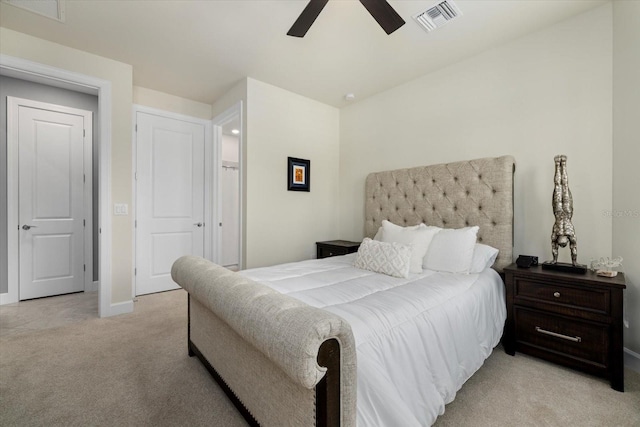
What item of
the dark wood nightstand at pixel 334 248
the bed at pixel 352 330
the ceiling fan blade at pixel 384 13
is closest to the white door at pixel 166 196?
the dark wood nightstand at pixel 334 248

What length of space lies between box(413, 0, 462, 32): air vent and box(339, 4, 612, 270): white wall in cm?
73

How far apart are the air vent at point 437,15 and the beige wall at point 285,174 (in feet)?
5.91

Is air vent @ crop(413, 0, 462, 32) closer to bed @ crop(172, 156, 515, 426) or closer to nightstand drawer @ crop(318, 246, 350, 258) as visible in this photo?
bed @ crop(172, 156, 515, 426)

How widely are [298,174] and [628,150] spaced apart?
2913 mm

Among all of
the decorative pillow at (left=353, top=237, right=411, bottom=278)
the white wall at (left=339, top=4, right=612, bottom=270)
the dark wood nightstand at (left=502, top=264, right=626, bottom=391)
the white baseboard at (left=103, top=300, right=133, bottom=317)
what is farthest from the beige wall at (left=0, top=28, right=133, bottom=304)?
the dark wood nightstand at (left=502, top=264, right=626, bottom=391)

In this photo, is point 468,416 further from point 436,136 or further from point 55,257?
point 55,257

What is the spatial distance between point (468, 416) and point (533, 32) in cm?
289

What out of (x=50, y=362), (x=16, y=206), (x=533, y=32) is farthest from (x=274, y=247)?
(x=533, y=32)

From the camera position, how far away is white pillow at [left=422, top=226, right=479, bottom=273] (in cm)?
214

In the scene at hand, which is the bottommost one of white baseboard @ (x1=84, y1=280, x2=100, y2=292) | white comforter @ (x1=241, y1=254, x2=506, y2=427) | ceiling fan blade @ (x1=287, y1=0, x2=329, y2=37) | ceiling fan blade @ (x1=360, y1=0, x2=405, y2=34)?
white baseboard @ (x1=84, y1=280, x2=100, y2=292)

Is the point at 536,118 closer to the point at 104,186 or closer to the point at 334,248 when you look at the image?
the point at 334,248

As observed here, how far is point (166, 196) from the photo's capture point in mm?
3723

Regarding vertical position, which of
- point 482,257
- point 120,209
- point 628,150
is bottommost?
point 482,257

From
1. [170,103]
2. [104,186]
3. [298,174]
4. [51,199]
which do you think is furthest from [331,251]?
[51,199]
